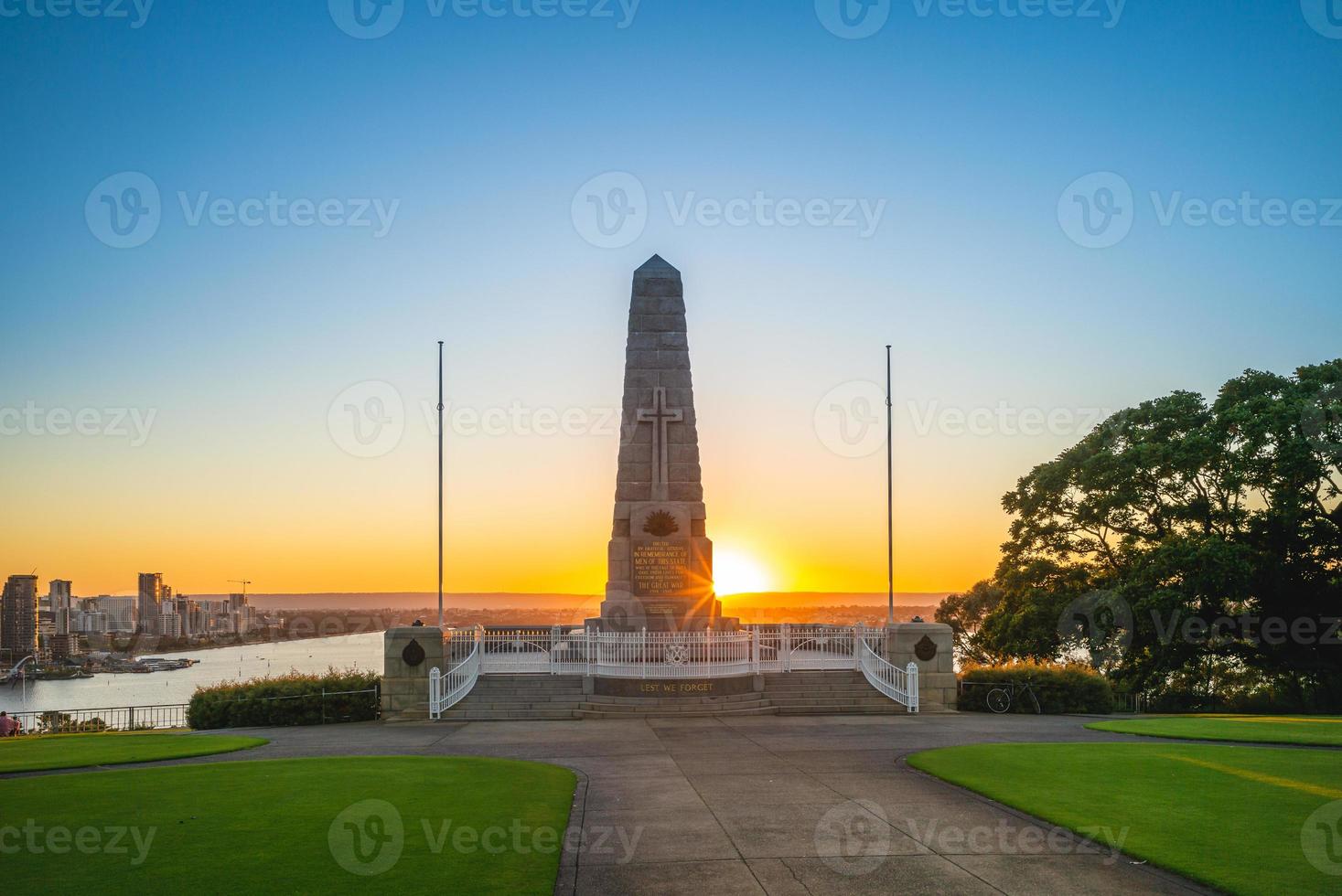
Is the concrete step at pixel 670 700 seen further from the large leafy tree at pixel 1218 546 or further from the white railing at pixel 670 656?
the large leafy tree at pixel 1218 546

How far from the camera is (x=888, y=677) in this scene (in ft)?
82.3

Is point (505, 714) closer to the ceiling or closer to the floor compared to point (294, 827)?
closer to the floor

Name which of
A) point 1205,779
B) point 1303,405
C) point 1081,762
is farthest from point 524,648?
point 1303,405

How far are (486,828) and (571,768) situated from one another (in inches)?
187

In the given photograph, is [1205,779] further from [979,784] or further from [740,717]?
[740,717]

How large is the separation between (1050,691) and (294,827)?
66.0ft

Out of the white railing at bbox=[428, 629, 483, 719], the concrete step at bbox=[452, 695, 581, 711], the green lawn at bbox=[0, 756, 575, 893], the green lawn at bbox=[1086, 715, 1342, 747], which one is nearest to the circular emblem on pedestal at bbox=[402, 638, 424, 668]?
the white railing at bbox=[428, 629, 483, 719]

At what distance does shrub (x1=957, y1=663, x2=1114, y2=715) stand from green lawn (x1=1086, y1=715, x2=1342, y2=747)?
255 cm

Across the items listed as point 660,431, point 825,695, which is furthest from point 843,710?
point 660,431

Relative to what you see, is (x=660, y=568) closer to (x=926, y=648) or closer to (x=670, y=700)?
(x=670, y=700)

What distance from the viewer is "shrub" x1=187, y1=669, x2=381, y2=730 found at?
879 inches

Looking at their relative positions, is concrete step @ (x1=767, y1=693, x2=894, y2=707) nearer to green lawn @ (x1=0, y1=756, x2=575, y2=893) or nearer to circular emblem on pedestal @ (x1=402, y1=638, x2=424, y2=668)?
circular emblem on pedestal @ (x1=402, y1=638, x2=424, y2=668)

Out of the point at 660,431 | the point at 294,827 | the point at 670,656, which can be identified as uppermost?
the point at 660,431

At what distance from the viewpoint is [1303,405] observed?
94.0 feet
